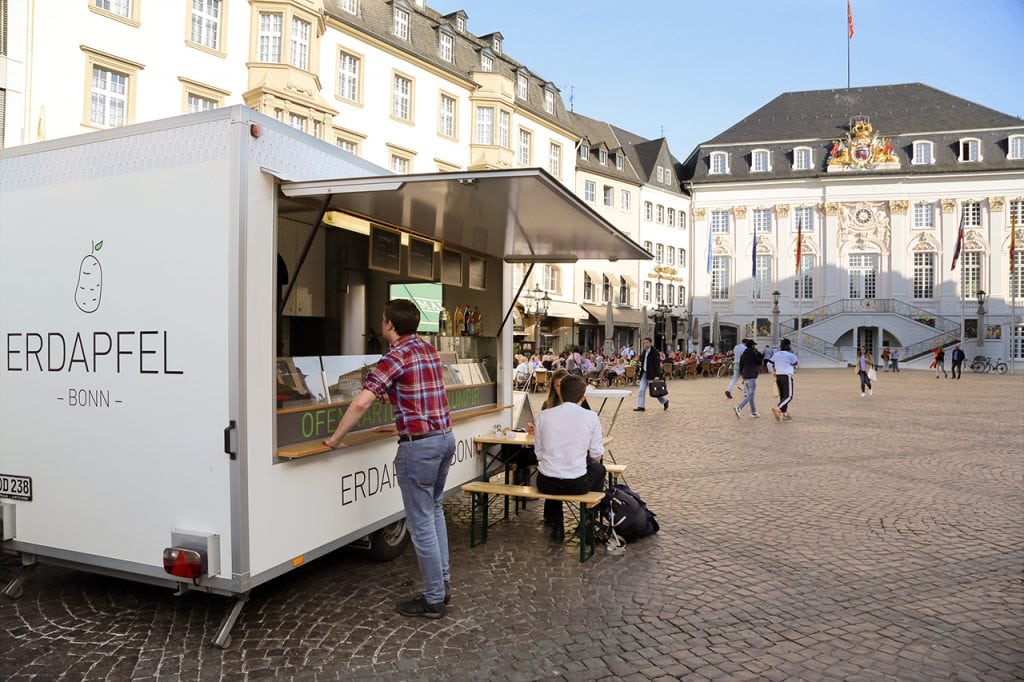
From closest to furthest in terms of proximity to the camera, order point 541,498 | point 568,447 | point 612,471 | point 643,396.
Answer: point 568,447
point 541,498
point 612,471
point 643,396

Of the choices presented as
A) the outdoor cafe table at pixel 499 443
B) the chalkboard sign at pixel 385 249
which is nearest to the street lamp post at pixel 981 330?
the outdoor cafe table at pixel 499 443

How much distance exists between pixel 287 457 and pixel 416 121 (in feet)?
92.9

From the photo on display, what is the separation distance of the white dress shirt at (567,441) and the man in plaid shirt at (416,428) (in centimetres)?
149

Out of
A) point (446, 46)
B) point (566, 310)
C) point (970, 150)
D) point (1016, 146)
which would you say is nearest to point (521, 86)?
point (446, 46)

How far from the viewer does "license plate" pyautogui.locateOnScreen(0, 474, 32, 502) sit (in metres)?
4.47

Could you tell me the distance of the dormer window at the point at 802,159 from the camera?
55.1 m

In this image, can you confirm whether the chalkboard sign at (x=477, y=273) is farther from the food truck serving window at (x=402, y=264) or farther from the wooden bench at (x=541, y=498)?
the wooden bench at (x=541, y=498)

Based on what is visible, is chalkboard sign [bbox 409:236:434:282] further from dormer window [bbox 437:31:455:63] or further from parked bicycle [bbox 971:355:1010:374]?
parked bicycle [bbox 971:355:1010:374]

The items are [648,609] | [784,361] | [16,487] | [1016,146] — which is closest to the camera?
[16,487]

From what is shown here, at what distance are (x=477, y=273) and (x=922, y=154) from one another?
55196 mm

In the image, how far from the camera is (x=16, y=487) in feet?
14.8

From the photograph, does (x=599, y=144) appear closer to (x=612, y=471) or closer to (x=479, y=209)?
(x=612, y=471)

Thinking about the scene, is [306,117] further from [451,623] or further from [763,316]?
[763,316]

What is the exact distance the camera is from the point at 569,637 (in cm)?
419
